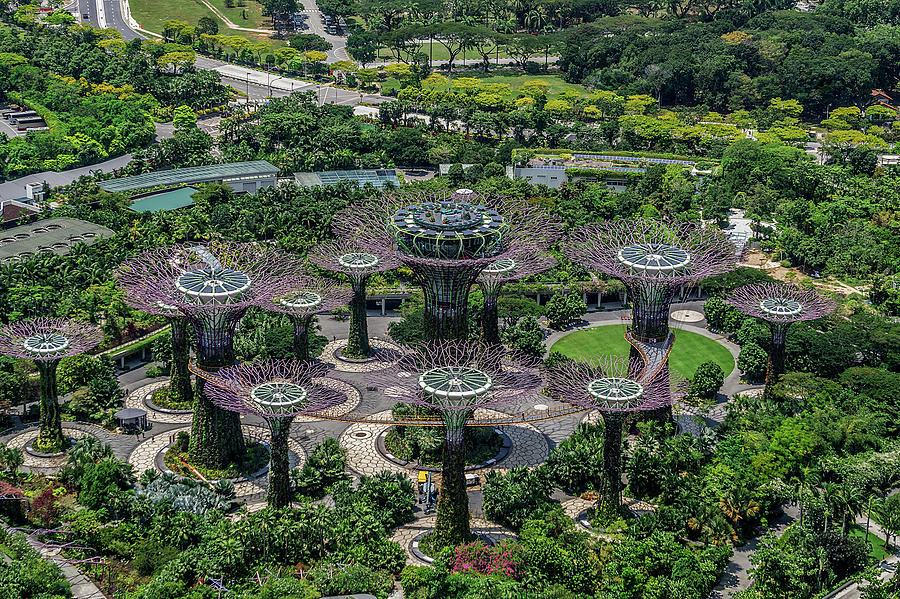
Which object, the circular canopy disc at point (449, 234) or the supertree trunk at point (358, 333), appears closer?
the circular canopy disc at point (449, 234)

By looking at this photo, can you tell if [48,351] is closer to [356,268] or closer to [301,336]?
[301,336]

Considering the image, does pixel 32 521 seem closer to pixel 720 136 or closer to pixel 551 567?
pixel 551 567

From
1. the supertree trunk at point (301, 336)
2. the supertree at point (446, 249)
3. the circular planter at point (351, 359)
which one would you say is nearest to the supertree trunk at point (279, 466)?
the supertree at point (446, 249)

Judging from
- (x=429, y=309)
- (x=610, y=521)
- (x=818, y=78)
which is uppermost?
(x=818, y=78)

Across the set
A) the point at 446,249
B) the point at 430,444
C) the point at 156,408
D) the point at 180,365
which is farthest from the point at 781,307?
the point at 156,408

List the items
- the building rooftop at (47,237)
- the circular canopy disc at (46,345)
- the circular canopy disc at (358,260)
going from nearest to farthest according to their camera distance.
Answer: the circular canopy disc at (46,345)
the circular canopy disc at (358,260)
the building rooftop at (47,237)

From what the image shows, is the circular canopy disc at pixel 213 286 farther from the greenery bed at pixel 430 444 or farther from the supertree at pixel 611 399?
the supertree at pixel 611 399

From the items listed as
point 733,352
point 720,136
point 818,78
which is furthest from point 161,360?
point 818,78
